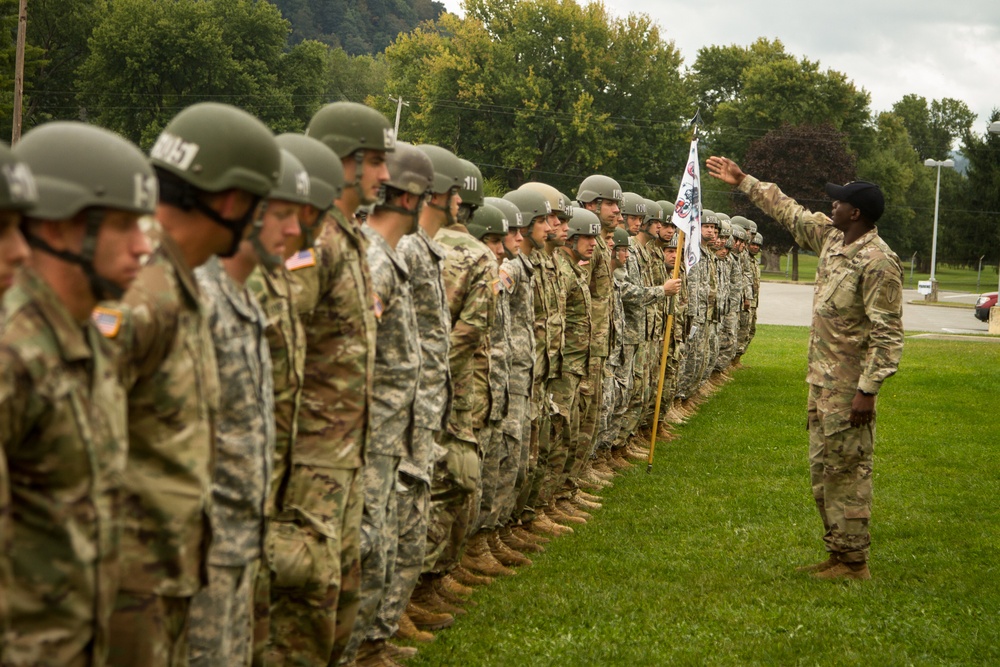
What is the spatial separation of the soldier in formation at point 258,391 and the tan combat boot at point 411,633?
7cm

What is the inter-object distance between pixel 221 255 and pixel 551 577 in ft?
18.6

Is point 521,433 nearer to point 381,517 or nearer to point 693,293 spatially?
point 381,517

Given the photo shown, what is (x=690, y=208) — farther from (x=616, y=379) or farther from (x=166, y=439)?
(x=166, y=439)

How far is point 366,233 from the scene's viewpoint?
6219 millimetres

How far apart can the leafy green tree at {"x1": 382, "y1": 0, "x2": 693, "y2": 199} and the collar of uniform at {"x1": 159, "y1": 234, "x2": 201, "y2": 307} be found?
212 ft

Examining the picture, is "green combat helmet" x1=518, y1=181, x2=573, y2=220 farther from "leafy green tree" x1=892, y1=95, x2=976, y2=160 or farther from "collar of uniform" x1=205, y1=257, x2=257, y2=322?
"leafy green tree" x1=892, y1=95, x2=976, y2=160

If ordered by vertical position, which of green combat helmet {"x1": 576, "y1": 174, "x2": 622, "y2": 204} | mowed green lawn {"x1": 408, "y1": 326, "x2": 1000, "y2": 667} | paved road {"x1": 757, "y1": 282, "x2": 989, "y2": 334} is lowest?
paved road {"x1": 757, "y1": 282, "x2": 989, "y2": 334}

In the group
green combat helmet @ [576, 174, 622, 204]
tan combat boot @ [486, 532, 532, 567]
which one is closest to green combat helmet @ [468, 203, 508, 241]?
tan combat boot @ [486, 532, 532, 567]

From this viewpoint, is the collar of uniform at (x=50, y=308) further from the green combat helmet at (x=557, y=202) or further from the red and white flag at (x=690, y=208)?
the red and white flag at (x=690, y=208)

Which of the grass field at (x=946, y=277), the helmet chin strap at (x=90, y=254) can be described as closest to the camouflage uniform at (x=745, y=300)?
the helmet chin strap at (x=90, y=254)

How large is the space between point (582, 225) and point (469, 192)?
3504 mm

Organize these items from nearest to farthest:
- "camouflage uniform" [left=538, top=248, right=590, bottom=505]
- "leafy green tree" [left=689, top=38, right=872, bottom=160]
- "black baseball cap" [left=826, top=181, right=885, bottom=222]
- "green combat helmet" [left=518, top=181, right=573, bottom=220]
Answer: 1. "black baseball cap" [left=826, top=181, right=885, bottom=222]
2. "green combat helmet" [left=518, top=181, right=573, bottom=220]
3. "camouflage uniform" [left=538, top=248, right=590, bottom=505]
4. "leafy green tree" [left=689, top=38, right=872, bottom=160]

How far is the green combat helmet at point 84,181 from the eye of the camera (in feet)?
10.2

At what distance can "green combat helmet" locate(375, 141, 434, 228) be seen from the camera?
6332 millimetres
